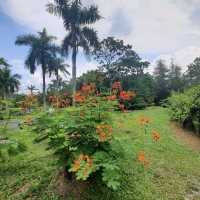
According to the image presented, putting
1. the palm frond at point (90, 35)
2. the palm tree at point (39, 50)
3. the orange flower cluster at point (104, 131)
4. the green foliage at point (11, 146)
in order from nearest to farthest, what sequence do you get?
the orange flower cluster at point (104, 131) → the green foliage at point (11, 146) → the palm frond at point (90, 35) → the palm tree at point (39, 50)

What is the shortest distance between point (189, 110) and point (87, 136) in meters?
7.82

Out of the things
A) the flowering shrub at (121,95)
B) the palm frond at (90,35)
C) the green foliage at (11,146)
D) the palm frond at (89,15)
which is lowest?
the green foliage at (11,146)

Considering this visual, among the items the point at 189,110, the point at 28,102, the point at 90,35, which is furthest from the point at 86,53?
the point at 28,102

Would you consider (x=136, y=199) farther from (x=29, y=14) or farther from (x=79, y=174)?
(x=29, y=14)

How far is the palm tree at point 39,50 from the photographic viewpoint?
29906mm

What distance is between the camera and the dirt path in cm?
928

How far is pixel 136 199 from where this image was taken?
461 cm

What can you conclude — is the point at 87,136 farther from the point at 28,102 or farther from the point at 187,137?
the point at 187,137

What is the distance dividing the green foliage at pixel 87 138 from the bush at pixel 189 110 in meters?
7.19

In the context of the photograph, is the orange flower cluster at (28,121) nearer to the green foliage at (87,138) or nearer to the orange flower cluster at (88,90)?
the green foliage at (87,138)

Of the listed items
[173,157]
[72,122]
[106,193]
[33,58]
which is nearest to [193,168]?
[173,157]

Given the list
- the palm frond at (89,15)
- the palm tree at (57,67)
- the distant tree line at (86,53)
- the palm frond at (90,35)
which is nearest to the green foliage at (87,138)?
the distant tree line at (86,53)

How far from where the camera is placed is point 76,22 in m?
23.6

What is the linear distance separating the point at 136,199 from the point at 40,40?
27927mm
